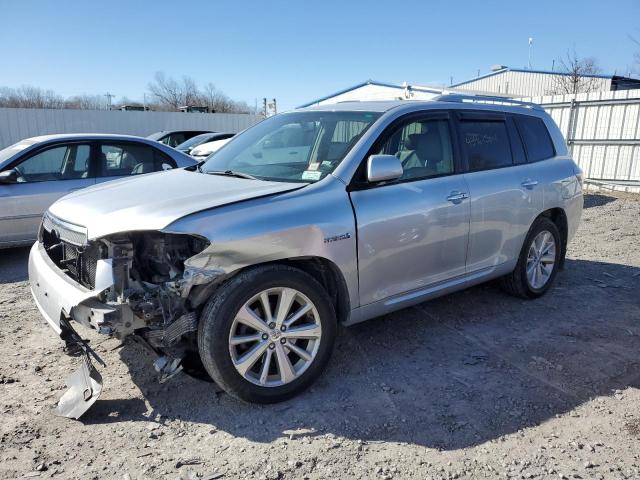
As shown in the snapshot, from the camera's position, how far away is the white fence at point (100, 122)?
19.5 meters

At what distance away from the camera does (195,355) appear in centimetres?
316

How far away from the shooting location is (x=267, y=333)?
3100mm

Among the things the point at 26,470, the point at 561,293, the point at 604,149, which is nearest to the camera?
the point at 26,470

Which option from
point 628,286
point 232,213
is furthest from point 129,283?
→ point 628,286

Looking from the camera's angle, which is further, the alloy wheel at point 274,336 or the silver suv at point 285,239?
the alloy wheel at point 274,336

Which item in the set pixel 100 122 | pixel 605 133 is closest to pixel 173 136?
pixel 100 122

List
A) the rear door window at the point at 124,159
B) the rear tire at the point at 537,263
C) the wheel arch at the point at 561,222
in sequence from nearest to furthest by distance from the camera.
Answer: the rear tire at the point at 537,263
the wheel arch at the point at 561,222
the rear door window at the point at 124,159

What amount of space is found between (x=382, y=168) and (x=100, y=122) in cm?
2114

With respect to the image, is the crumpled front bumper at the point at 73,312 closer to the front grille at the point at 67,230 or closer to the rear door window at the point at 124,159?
the front grille at the point at 67,230

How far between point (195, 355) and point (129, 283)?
637 millimetres

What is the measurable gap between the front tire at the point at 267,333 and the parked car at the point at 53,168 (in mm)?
4404

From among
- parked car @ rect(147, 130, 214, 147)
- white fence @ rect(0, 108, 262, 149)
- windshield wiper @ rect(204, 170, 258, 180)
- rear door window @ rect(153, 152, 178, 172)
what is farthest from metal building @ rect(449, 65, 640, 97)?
windshield wiper @ rect(204, 170, 258, 180)

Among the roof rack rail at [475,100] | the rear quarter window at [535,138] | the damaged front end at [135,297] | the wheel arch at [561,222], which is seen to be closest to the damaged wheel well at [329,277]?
the damaged front end at [135,297]

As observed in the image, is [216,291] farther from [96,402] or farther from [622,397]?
[622,397]
